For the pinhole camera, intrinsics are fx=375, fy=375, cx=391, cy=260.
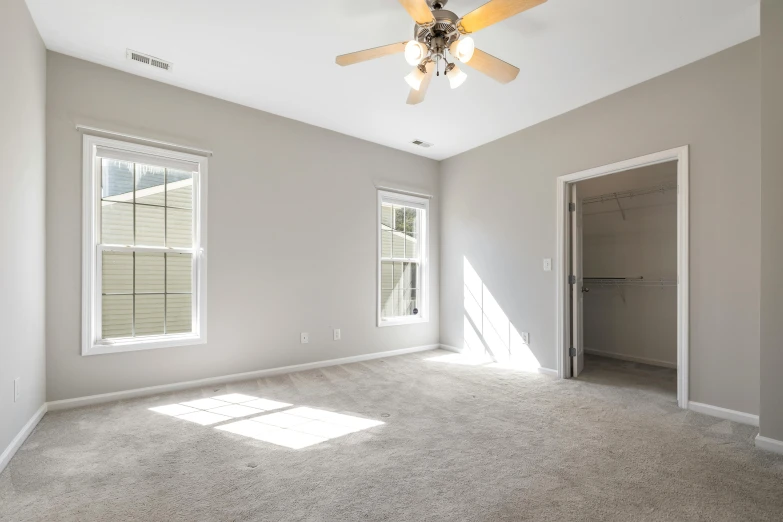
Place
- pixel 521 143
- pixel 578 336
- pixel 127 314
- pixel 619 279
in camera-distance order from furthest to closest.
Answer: pixel 619 279
pixel 521 143
pixel 578 336
pixel 127 314

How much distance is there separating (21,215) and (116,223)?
0.86m

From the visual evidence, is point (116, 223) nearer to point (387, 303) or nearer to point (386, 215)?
point (386, 215)

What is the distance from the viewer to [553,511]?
1.70 meters

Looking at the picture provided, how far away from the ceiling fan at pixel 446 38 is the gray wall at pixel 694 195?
5.42 ft

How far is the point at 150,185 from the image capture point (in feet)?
11.1

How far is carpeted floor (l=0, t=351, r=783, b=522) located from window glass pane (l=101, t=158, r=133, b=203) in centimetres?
174

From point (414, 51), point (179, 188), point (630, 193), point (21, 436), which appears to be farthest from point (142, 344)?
point (630, 193)

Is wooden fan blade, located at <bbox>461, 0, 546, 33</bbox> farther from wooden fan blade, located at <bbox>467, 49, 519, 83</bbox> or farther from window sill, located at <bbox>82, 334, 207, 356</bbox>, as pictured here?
window sill, located at <bbox>82, 334, 207, 356</bbox>

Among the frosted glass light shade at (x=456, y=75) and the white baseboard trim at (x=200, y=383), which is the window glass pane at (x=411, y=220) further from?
the frosted glass light shade at (x=456, y=75)

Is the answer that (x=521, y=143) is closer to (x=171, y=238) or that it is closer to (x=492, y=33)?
(x=492, y=33)

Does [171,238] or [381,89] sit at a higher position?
[381,89]

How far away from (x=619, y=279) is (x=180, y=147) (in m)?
5.16

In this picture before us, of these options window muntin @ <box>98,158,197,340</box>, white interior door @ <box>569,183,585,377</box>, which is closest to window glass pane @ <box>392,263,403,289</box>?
white interior door @ <box>569,183,585,377</box>

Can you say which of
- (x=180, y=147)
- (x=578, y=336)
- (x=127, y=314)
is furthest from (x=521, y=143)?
(x=127, y=314)
